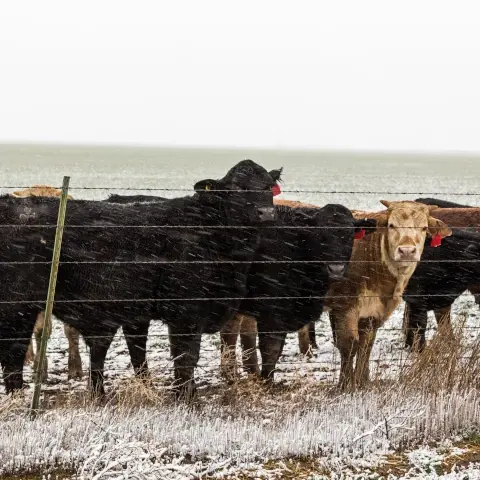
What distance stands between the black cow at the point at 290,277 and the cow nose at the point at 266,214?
0.55 metres

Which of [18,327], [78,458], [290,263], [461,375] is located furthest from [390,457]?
[18,327]

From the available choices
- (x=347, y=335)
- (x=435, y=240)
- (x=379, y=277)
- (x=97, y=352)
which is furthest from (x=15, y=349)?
(x=435, y=240)

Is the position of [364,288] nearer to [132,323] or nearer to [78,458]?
[132,323]

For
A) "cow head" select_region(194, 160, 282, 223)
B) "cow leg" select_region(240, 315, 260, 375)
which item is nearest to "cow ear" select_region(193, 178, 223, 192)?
"cow head" select_region(194, 160, 282, 223)

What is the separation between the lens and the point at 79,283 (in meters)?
6.54

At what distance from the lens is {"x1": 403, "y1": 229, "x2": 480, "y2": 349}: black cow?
29.4 feet

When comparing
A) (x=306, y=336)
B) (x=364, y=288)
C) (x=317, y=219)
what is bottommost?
(x=306, y=336)

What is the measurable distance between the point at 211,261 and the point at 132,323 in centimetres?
103

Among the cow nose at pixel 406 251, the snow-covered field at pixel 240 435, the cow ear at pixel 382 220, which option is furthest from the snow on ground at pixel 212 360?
the cow ear at pixel 382 220

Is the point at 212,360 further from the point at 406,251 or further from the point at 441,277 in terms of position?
the point at 441,277

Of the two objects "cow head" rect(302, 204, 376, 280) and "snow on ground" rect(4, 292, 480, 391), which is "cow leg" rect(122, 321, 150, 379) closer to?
"snow on ground" rect(4, 292, 480, 391)

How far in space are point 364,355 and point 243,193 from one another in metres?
1.81

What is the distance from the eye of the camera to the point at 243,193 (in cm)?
694

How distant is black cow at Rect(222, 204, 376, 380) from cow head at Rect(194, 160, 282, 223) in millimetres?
539
